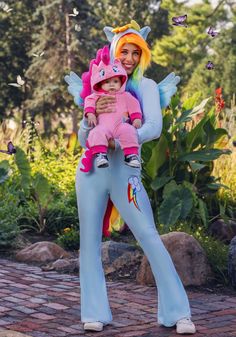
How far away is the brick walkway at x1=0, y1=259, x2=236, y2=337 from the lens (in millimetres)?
4707

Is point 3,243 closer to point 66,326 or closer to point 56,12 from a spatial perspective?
point 66,326

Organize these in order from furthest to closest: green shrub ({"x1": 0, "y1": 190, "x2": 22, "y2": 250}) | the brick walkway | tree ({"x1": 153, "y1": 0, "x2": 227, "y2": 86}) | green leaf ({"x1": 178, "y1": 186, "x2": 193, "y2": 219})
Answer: tree ({"x1": 153, "y1": 0, "x2": 227, "y2": 86})
green shrub ({"x1": 0, "y1": 190, "x2": 22, "y2": 250})
green leaf ({"x1": 178, "y1": 186, "x2": 193, "y2": 219})
the brick walkway

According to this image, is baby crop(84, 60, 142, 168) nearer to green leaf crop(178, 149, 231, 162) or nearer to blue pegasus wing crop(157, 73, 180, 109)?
blue pegasus wing crop(157, 73, 180, 109)

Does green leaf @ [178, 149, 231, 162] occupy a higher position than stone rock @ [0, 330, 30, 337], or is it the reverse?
green leaf @ [178, 149, 231, 162]

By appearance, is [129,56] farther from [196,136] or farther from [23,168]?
[23,168]

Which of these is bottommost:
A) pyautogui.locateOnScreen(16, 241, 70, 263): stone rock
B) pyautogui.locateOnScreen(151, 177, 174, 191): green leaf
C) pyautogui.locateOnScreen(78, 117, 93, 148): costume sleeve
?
pyautogui.locateOnScreen(16, 241, 70, 263): stone rock

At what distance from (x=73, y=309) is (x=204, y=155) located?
10.6 ft

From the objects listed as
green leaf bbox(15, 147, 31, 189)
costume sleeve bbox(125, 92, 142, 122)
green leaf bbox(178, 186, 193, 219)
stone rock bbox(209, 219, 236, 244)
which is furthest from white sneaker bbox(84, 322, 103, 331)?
green leaf bbox(15, 147, 31, 189)

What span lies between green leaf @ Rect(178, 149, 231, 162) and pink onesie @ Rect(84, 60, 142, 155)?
→ 11.5ft

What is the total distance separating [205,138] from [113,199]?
3876 millimetres

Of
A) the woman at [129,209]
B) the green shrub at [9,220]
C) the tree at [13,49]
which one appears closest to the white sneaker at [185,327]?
the woman at [129,209]

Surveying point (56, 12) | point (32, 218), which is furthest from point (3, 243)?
point (56, 12)

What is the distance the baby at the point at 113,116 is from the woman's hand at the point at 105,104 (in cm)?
2

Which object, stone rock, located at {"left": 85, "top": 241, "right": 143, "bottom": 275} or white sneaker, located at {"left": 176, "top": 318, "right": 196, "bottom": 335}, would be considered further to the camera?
stone rock, located at {"left": 85, "top": 241, "right": 143, "bottom": 275}
